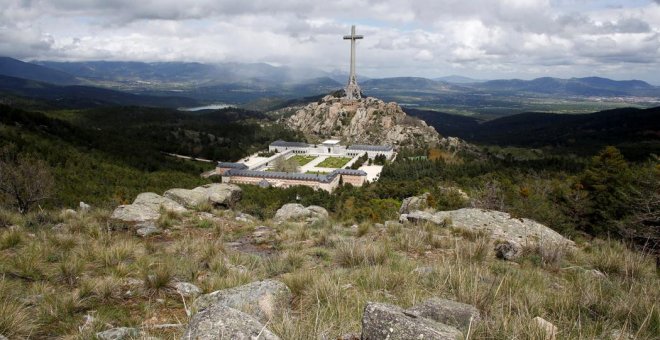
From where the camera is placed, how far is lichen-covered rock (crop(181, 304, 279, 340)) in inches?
94.7

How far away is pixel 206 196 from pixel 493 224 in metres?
11.6

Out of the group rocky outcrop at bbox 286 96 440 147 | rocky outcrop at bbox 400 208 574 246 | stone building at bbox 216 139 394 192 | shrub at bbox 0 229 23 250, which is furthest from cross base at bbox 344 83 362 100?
shrub at bbox 0 229 23 250

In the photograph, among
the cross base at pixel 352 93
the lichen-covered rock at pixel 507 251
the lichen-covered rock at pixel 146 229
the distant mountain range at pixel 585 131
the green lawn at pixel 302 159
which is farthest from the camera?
the distant mountain range at pixel 585 131

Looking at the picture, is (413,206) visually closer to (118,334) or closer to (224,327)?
(118,334)

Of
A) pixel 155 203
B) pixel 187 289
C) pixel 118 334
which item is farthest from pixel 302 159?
pixel 118 334

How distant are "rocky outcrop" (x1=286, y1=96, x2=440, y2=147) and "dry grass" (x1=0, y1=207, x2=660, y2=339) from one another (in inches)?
3219

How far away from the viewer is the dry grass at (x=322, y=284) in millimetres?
3234

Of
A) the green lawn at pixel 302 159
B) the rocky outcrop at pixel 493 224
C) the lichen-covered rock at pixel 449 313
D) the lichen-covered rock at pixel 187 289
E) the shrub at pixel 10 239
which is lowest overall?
the green lawn at pixel 302 159

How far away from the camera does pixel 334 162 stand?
76625mm

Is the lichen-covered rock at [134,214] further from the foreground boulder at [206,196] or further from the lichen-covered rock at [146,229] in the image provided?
the foreground boulder at [206,196]

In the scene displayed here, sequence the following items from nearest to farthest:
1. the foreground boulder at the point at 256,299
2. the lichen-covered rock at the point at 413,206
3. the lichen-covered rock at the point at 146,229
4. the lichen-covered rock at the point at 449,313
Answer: the lichen-covered rock at the point at 449,313 < the foreground boulder at the point at 256,299 < the lichen-covered rock at the point at 146,229 < the lichen-covered rock at the point at 413,206

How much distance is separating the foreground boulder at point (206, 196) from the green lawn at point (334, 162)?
53.4 m

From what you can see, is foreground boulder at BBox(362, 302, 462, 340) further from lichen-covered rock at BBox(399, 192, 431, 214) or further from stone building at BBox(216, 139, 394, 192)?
stone building at BBox(216, 139, 394, 192)

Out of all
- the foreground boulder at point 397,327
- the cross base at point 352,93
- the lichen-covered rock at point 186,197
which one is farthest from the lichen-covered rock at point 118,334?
the cross base at point 352,93
